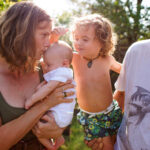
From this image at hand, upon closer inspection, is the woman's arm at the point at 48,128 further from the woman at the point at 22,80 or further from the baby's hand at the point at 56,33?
the baby's hand at the point at 56,33

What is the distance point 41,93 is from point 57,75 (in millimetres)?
235

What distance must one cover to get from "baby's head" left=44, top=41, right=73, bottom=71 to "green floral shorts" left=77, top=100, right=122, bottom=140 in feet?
2.46

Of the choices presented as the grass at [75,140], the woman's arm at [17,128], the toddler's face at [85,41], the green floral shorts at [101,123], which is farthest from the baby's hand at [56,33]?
the grass at [75,140]

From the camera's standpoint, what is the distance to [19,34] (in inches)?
77.1

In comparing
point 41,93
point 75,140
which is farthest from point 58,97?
point 75,140

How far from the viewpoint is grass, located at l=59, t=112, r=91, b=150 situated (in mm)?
5306

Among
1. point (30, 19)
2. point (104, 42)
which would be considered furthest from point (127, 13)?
point (30, 19)

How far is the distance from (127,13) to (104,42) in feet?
18.1

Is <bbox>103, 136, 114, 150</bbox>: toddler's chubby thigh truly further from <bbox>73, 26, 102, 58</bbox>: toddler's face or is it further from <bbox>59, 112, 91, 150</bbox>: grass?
<bbox>59, 112, 91, 150</bbox>: grass

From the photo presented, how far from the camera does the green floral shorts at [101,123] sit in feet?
7.79

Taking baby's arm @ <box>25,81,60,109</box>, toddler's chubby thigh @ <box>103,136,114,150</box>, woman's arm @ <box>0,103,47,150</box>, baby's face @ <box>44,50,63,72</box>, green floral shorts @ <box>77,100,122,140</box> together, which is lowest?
toddler's chubby thigh @ <box>103,136,114,150</box>

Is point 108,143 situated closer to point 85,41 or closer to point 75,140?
point 85,41

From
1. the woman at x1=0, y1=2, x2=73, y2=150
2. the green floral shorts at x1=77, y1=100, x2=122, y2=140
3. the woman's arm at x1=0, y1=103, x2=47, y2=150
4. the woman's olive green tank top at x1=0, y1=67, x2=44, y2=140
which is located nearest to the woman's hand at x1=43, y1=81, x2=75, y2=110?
the woman at x1=0, y1=2, x2=73, y2=150

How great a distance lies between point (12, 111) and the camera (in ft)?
6.12
